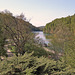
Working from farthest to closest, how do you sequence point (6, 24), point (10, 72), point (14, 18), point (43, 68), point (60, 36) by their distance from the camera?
point (60, 36) < point (14, 18) < point (6, 24) < point (43, 68) < point (10, 72)

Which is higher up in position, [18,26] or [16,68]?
[18,26]

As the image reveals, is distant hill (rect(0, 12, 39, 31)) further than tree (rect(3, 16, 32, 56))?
No

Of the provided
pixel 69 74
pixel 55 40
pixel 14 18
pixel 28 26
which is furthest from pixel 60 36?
pixel 69 74

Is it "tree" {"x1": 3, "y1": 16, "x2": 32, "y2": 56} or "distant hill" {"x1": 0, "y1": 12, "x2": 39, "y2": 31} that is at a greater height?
"distant hill" {"x1": 0, "y1": 12, "x2": 39, "y2": 31}

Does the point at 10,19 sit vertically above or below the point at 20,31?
above

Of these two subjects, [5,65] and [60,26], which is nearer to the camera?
[5,65]

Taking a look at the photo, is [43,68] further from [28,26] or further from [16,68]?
[28,26]

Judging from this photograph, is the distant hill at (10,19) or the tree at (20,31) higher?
the distant hill at (10,19)

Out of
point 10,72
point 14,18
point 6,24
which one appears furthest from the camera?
point 14,18

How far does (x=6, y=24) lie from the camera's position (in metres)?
12.5

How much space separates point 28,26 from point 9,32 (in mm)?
3462

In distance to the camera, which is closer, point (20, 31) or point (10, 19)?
point (20, 31)

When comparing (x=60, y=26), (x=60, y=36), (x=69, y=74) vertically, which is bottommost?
(x=69, y=74)

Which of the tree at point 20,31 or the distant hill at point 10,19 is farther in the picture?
the tree at point 20,31
